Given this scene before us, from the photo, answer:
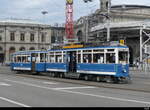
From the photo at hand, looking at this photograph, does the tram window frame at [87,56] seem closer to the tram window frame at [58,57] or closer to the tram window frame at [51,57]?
the tram window frame at [58,57]

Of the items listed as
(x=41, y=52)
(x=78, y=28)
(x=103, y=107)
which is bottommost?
(x=103, y=107)

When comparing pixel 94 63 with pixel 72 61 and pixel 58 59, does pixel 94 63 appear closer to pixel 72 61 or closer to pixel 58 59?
pixel 72 61

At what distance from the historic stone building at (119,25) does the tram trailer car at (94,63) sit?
14644 millimetres

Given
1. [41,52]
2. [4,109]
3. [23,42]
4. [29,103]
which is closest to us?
[4,109]

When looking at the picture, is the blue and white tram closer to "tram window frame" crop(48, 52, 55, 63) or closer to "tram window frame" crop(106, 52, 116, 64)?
"tram window frame" crop(48, 52, 55, 63)

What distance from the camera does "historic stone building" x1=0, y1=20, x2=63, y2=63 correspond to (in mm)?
102438

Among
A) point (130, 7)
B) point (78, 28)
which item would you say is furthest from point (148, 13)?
point (78, 28)

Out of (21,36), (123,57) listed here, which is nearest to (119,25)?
(123,57)

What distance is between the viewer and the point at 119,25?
2552 inches

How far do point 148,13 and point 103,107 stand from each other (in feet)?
306

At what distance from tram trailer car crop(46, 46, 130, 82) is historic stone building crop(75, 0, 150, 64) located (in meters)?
14.6

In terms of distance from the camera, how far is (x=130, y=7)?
10100cm

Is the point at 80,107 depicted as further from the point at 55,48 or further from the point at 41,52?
the point at 41,52

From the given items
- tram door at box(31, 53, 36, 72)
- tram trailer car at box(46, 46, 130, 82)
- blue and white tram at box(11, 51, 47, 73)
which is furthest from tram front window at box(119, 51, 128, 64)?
tram door at box(31, 53, 36, 72)
